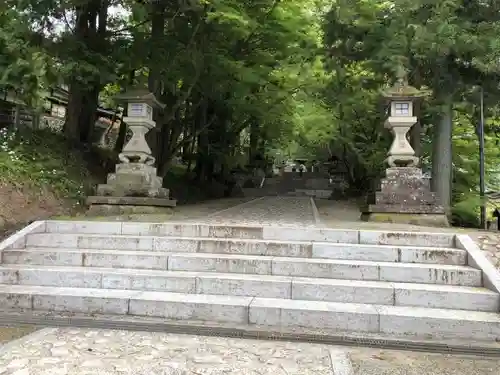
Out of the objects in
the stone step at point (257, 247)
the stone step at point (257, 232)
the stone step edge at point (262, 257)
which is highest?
the stone step at point (257, 232)

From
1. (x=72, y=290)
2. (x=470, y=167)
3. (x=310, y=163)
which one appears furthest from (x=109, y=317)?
(x=310, y=163)

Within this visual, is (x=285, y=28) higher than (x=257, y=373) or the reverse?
higher

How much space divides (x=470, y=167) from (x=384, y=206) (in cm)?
450

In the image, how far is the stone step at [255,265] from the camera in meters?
4.79

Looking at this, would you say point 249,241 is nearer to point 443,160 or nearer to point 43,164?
point 43,164

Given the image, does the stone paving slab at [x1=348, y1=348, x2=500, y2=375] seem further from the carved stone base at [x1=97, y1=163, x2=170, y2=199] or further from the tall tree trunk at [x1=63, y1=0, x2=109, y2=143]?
the tall tree trunk at [x1=63, y1=0, x2=109, y2=143]

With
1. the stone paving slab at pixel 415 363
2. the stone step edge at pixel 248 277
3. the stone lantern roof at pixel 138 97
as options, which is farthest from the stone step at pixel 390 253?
the stone lantern roof at pixel 138 97

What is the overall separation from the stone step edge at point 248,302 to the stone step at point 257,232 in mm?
1353

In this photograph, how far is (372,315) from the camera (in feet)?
13.3

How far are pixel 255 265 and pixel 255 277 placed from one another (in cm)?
25

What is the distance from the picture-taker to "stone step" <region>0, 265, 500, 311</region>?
4387 mm

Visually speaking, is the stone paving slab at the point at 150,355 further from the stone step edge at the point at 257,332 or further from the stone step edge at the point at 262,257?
the stone step edge at the point at 262,257

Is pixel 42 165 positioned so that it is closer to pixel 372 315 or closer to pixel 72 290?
pixel 72 290

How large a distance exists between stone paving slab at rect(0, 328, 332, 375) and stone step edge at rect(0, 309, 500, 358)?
12cm
